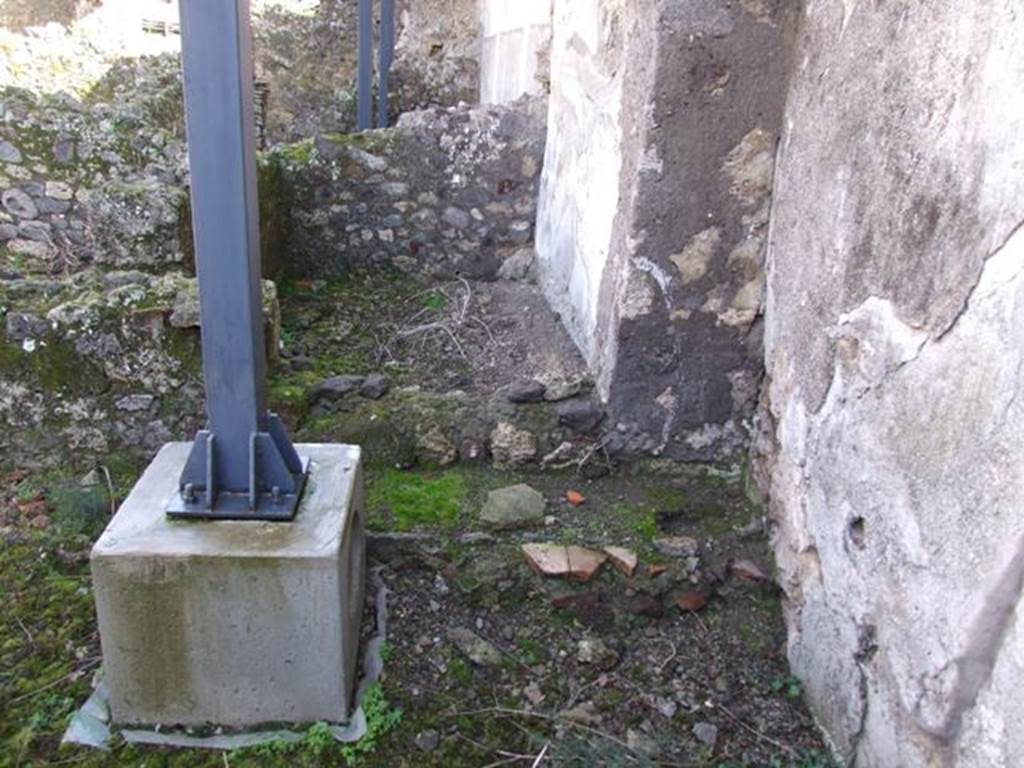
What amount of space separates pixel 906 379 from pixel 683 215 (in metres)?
1.06

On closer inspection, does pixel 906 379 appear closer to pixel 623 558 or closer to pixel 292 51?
pixel 623 558

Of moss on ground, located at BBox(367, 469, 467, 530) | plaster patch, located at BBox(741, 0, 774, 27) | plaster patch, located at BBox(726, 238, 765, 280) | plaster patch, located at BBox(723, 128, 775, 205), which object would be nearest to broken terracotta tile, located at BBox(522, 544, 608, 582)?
moss on ground, located at BBox(367, 469, 467, 530)

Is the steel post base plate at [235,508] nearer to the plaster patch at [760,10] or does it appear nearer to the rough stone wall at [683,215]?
the rough stone wall at [683,215]

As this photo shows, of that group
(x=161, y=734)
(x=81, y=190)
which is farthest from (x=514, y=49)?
(x=161, y=734)

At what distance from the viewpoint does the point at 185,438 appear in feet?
8.98

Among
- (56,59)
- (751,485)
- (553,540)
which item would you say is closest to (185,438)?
(553,540)

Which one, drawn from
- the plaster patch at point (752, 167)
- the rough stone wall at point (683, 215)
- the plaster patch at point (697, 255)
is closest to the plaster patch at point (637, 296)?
the rough stone wall at point (683, 215)

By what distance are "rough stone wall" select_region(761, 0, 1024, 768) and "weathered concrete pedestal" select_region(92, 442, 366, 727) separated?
4.04ft

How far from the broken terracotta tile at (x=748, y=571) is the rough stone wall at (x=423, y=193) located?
247cm

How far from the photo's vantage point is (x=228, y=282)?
5.88 ft

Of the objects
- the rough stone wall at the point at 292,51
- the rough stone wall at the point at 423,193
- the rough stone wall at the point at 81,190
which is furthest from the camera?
the rough stone wall at the point at 292,51

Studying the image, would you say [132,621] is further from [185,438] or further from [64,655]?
[185,438]

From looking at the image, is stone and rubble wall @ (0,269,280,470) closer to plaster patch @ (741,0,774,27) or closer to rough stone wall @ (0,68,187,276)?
rough stone wall @ (0,68,187,276)

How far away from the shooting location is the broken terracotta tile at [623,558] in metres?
2.42
